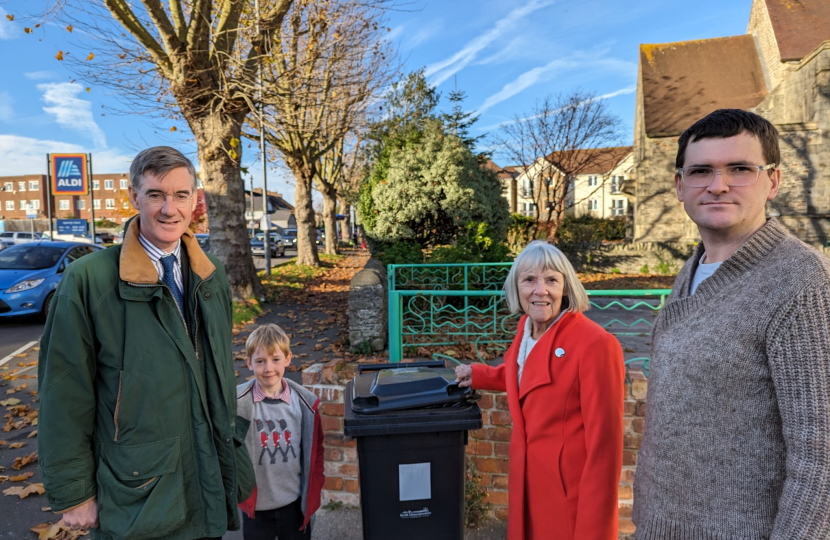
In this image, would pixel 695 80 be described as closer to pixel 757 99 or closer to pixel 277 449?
pixel 757 99

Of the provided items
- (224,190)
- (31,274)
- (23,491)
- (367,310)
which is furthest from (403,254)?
(31,274)

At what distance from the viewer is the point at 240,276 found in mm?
10195

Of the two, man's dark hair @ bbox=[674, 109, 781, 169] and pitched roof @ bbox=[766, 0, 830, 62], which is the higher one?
pitched roof @ bbox=[766, 0, 830, 62]

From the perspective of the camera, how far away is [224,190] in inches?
377

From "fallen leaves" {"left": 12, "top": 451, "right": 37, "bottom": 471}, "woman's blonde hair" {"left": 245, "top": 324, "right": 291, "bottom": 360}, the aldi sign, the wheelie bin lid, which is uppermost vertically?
the aldi sign

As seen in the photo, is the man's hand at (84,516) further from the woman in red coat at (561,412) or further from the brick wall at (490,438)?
the brick wall at (490,438)

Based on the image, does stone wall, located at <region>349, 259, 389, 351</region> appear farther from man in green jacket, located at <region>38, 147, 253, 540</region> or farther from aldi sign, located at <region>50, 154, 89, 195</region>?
aldi sign, located at <region>50, 154, 89, 195</region>

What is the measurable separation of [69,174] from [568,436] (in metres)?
18.5

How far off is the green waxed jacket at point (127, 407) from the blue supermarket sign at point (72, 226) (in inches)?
1319

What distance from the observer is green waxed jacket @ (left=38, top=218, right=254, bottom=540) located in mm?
1557

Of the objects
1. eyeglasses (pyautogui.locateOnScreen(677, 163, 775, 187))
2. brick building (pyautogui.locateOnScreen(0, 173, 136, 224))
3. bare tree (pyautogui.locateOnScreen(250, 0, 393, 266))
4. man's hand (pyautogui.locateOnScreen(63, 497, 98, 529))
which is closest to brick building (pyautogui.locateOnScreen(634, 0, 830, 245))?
bare tree (pyautogui.locateOnScreen(250, 0, 393, 266))

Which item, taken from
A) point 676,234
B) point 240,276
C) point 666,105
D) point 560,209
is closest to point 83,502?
point 240,276

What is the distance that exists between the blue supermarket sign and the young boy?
3311 centimetres

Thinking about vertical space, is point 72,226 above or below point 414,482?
above
